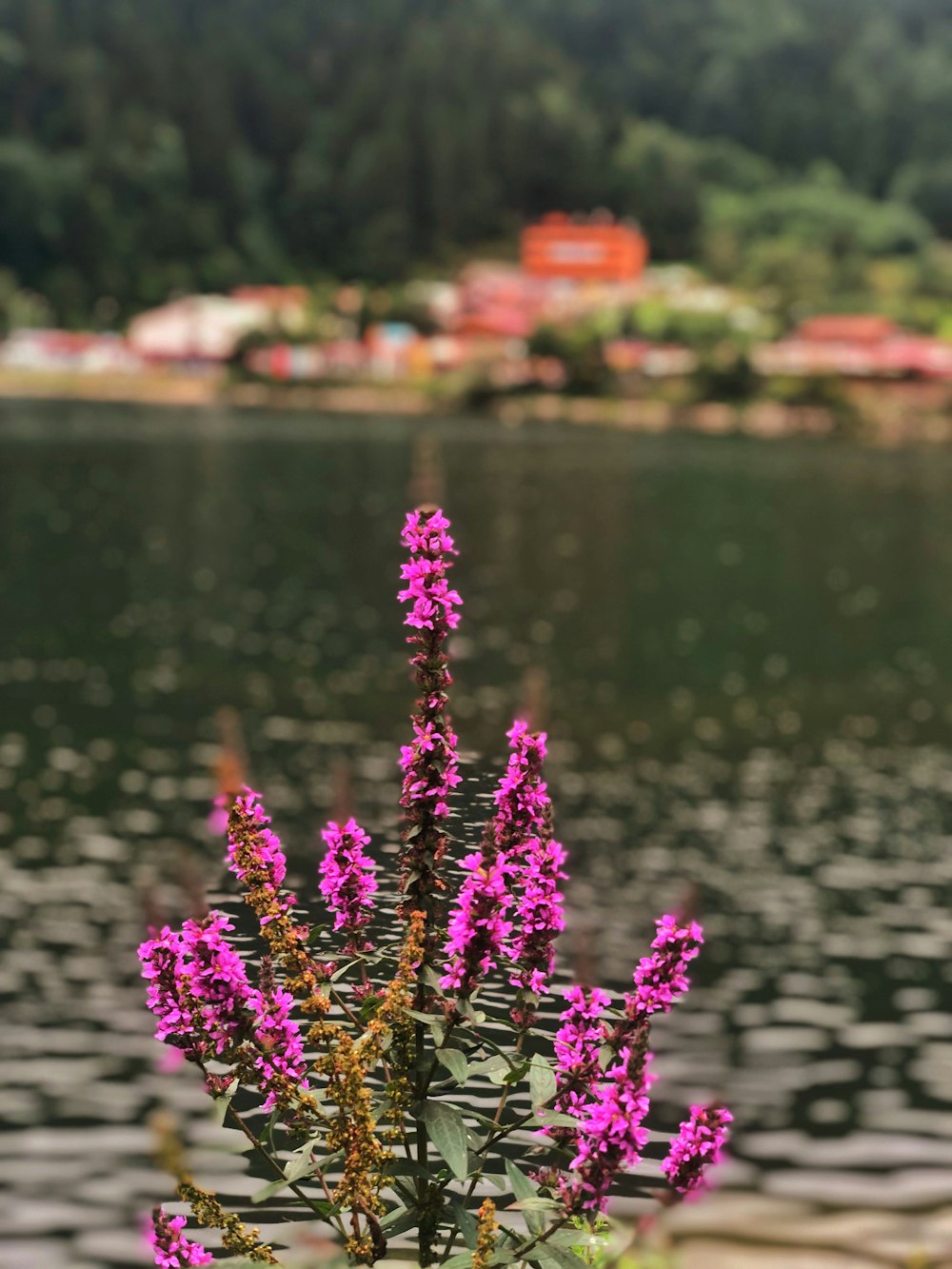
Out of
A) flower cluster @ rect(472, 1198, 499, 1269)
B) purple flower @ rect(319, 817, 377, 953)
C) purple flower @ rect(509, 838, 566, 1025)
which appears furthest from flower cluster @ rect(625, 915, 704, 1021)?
purple flower @ rect(319, 817, 377, 953)

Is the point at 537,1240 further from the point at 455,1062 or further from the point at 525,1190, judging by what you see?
the point at 455,1062

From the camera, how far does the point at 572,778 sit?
42969mm

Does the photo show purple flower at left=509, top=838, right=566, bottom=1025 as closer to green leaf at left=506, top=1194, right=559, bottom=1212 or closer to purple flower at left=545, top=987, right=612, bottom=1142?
purple flower at left=545, top=987, right=612, bottom=1142

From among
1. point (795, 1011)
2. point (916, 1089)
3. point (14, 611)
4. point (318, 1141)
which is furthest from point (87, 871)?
point (14, 611)

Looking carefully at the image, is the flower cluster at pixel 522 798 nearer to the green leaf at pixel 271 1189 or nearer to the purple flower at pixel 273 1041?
the purple flower at pixel 273 1041

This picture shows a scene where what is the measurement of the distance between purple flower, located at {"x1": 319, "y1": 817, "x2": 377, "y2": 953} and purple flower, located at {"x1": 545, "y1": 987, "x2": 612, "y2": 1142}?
0.74m

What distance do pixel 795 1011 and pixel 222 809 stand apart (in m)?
20.5

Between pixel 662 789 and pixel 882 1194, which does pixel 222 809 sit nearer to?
pixel 882 1194

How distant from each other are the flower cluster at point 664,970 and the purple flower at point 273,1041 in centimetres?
111

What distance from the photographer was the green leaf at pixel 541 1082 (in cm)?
669

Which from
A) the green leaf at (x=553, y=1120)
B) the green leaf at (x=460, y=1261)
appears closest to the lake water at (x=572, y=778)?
the green leaf at (x=553, y=1120)

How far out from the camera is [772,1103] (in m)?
22.2

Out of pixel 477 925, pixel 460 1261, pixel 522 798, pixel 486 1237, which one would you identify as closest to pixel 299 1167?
pixel 460 1261

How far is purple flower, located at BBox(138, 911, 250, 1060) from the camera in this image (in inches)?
251
